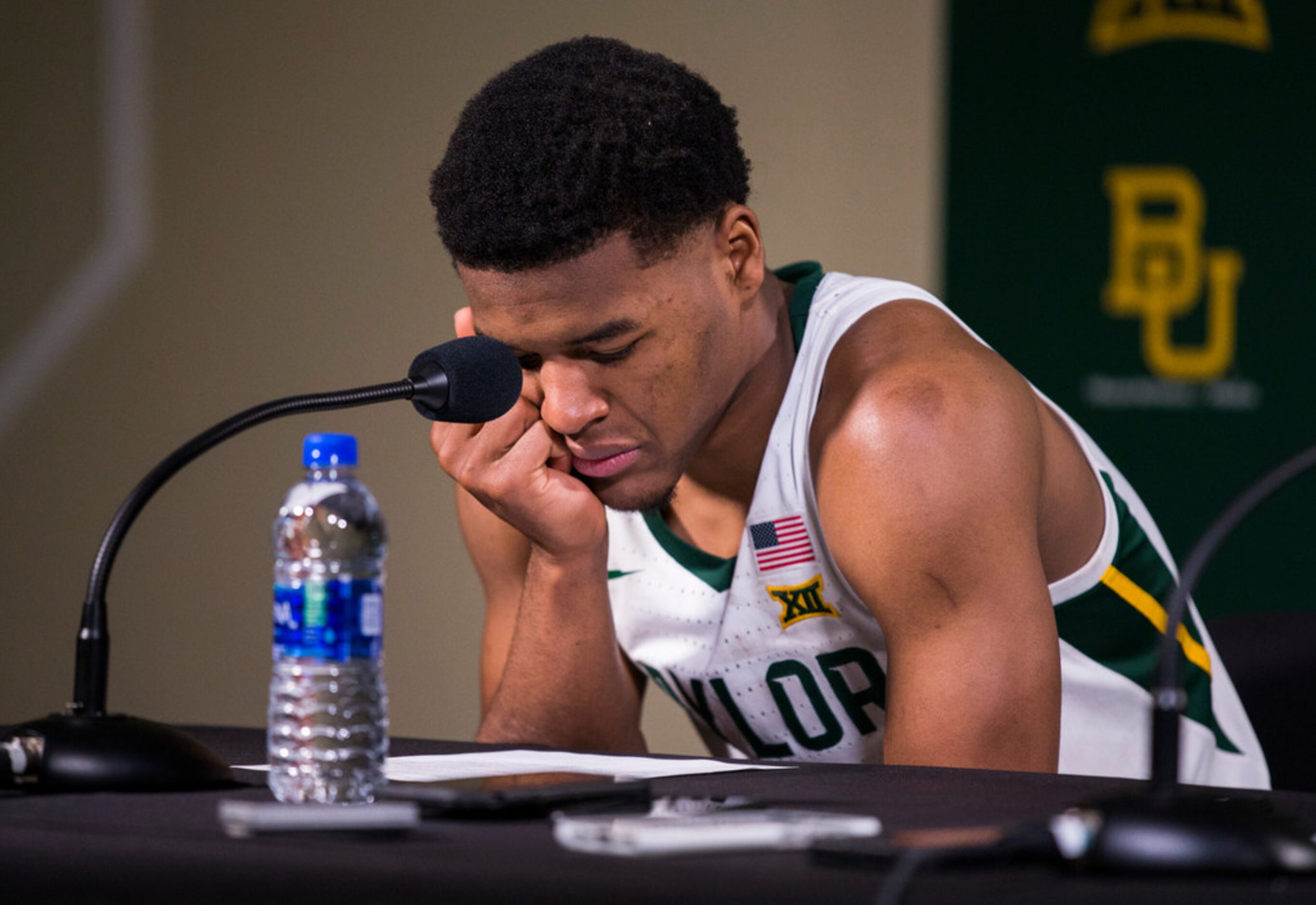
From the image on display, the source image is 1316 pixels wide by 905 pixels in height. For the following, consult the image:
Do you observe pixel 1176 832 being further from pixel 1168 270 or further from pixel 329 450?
pixel 1168 270

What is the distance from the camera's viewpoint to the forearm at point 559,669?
4.85 ft

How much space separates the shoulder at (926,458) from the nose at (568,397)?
0.68 ft

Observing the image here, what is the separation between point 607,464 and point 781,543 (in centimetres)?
18

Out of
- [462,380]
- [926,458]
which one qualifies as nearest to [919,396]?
[926,458]

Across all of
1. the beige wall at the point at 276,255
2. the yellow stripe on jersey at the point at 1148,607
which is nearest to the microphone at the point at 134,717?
the yellow stripe on jersey at the point at 1148,607

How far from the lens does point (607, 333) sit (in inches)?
49.3

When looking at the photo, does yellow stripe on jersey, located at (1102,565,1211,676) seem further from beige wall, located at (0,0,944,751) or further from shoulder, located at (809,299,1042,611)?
beige wall, located at (0,0,944,751)

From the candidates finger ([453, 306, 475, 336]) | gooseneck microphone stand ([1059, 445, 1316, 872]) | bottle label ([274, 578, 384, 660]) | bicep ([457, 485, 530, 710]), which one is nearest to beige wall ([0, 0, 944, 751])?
bicep ([457, 485, 530, 710])

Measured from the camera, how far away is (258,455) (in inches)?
115

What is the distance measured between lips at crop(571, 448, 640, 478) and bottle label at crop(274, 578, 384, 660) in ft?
1.82

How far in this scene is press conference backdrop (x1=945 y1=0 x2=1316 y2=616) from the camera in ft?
8.79

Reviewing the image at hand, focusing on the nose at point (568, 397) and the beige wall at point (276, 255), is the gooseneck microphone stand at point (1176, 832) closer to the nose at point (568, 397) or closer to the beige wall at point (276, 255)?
the nose at point (568, 397)

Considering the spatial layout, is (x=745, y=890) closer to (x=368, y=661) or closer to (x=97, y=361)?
(x=368, y=661)

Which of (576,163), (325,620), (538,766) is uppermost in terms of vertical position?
(576,163)
